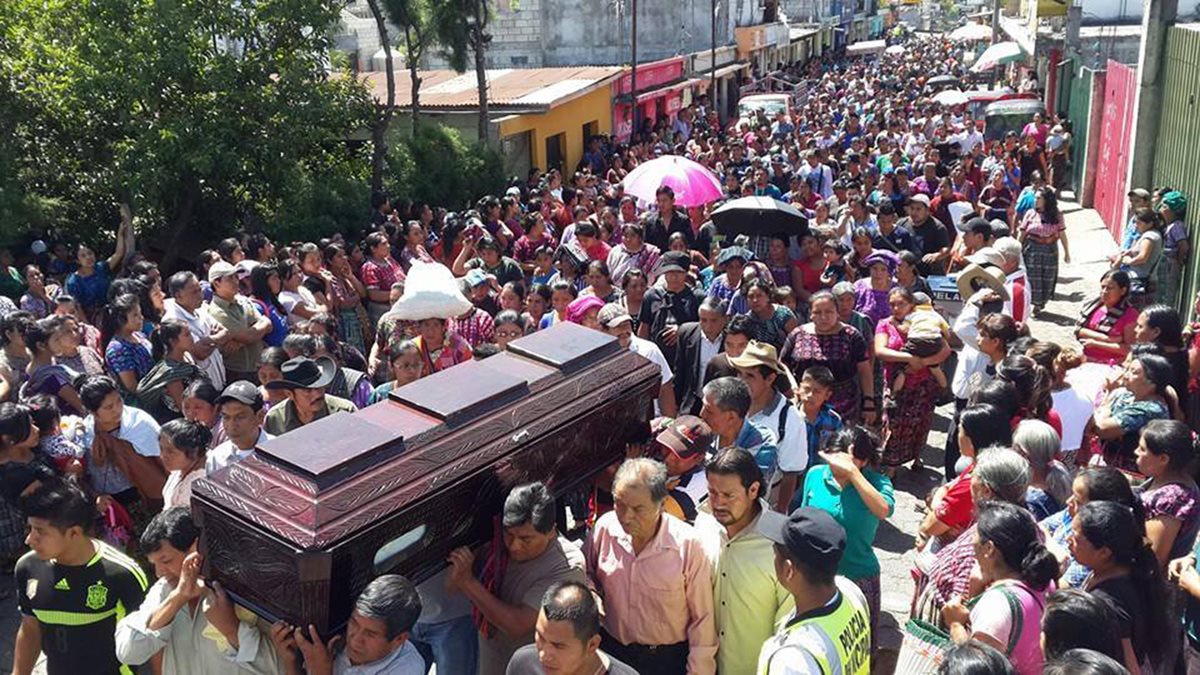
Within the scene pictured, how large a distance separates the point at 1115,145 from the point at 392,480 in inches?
517

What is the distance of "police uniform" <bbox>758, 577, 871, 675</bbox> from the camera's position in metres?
2.84

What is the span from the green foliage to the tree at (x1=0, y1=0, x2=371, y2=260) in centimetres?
212

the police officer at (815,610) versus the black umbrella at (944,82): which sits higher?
the black umbrella at (944,82)

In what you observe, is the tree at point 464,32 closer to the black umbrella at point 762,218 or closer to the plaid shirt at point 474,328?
the black umbrella at point 762,218

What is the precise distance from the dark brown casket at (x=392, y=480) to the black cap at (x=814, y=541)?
1040mm

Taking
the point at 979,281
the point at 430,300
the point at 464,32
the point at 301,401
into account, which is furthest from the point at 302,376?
the point at 464,32

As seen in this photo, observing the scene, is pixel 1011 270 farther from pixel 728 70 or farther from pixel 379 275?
pixel 728 70

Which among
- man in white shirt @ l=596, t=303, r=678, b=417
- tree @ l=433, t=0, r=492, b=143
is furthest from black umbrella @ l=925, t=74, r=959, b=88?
man in white shirt @ l=596, t=303, r=678, b=417

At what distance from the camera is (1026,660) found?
3113 mm

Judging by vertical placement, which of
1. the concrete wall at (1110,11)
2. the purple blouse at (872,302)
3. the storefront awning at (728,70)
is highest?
the concrete wall at (1110,11)

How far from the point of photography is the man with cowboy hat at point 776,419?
4.69m

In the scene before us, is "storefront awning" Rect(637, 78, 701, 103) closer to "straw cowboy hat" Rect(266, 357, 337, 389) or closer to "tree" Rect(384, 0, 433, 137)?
"tree" Rect(384, 0, 433, 137)

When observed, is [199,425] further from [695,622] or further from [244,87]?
[244,87]

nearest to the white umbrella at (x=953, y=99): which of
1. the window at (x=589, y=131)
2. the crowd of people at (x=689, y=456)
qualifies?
the window at (x=589, y=131)
